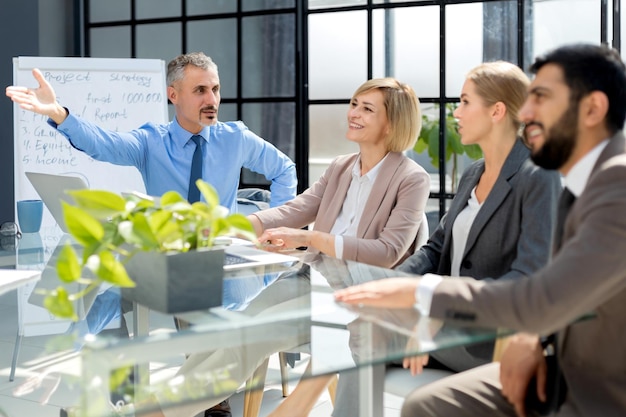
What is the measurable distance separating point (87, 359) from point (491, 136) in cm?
140

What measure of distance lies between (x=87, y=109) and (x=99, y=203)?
3.26 m

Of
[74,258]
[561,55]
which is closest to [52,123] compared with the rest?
[74,258]

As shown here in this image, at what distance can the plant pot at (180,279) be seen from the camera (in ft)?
5.33

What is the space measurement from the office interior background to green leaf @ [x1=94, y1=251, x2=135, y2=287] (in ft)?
12.1

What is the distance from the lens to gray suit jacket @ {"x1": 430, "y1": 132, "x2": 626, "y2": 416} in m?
1.43

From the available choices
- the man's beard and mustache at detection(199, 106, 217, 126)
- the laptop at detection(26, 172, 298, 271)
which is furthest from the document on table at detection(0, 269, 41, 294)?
the man's beard and mustache at detection(199, 106, 217, 126)

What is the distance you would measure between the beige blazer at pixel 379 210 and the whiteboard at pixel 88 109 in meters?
1.75

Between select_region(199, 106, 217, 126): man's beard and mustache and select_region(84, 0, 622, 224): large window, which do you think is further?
select_region(84, 0, 622, 224): large window

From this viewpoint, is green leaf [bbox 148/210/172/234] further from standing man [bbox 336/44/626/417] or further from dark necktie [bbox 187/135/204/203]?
dark necktie [bbox 187/135/204/203]

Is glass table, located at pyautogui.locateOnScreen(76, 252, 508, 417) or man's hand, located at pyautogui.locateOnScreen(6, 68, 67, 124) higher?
man's hand, located at pyautogui.locateOnScreen(6, 68, 67, 124)

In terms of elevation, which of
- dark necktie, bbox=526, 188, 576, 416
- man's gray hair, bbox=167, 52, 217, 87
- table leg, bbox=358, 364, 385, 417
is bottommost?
table leg, bbox=358, 364, 385, 417

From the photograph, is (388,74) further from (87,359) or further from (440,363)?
(87,359)

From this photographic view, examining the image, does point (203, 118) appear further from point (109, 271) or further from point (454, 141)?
point (109, 271)

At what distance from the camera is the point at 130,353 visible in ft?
4.68
